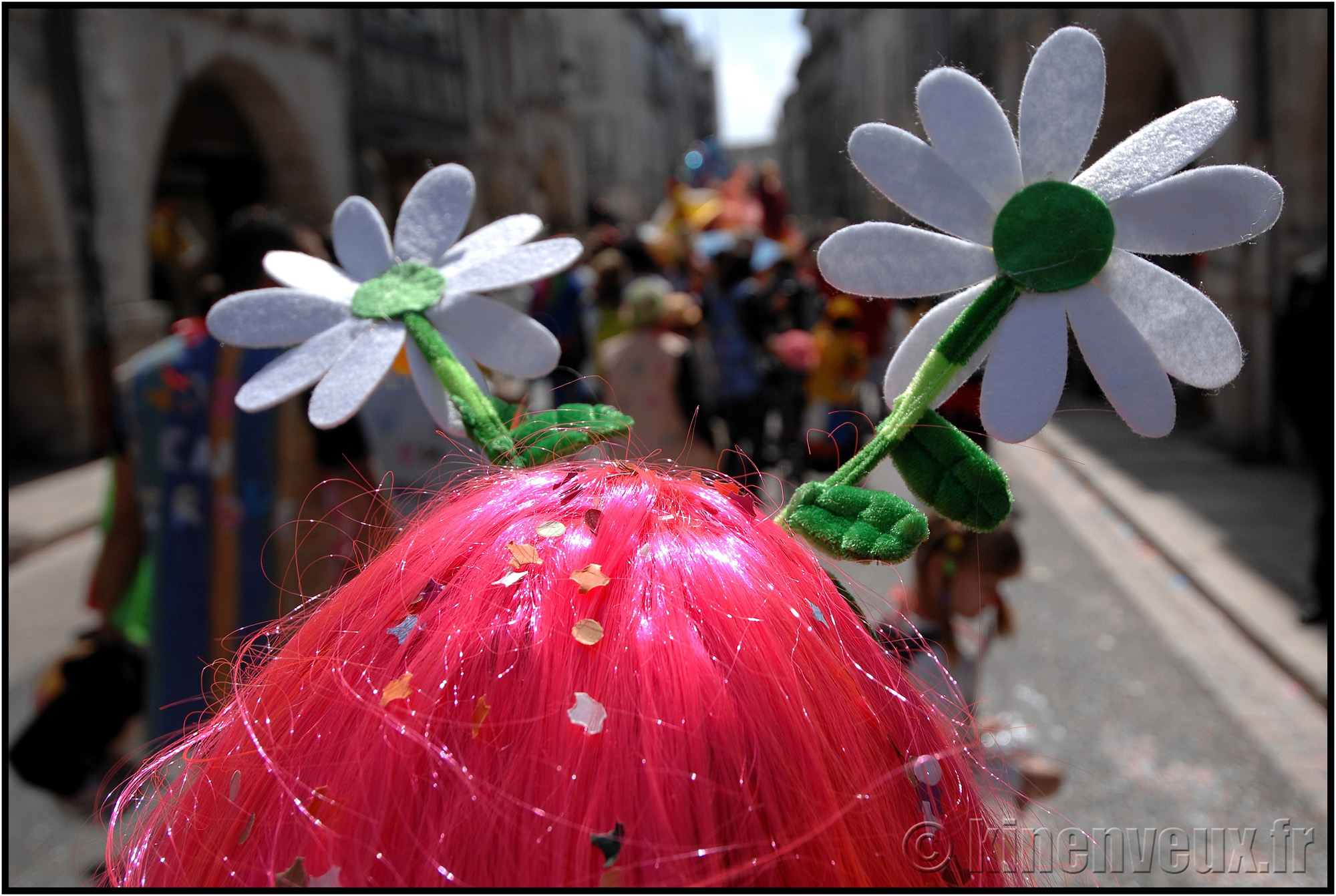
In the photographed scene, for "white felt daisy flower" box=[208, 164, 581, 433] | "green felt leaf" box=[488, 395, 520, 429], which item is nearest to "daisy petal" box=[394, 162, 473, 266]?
"white felt daisy flower" box=[208, 164, 581, 433]

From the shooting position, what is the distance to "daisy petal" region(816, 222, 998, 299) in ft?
2.90

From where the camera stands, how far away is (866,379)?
14.2 feet

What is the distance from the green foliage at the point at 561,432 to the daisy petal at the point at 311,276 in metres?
0.33

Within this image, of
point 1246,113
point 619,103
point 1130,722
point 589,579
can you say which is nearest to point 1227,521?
point 1130,722

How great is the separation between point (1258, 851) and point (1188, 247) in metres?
2.49

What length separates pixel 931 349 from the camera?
3.00 ft

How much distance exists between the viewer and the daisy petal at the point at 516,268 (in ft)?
3.70

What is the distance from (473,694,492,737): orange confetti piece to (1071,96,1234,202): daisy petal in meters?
0.73

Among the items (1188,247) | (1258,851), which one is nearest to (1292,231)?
(1258,851)

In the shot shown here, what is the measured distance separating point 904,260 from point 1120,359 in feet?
0.73

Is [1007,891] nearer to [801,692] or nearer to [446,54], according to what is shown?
[801,692]

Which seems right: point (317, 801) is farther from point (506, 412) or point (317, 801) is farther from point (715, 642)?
point (506, 412)

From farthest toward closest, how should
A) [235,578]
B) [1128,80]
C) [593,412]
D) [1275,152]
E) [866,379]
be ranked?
[1128,80]
[1275,152]
[866,379]
[235,578]
[593,412]

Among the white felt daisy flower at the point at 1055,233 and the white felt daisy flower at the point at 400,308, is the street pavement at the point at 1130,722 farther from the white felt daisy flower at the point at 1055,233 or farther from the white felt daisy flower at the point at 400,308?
the white felt daisy flower at the point at 400,308
